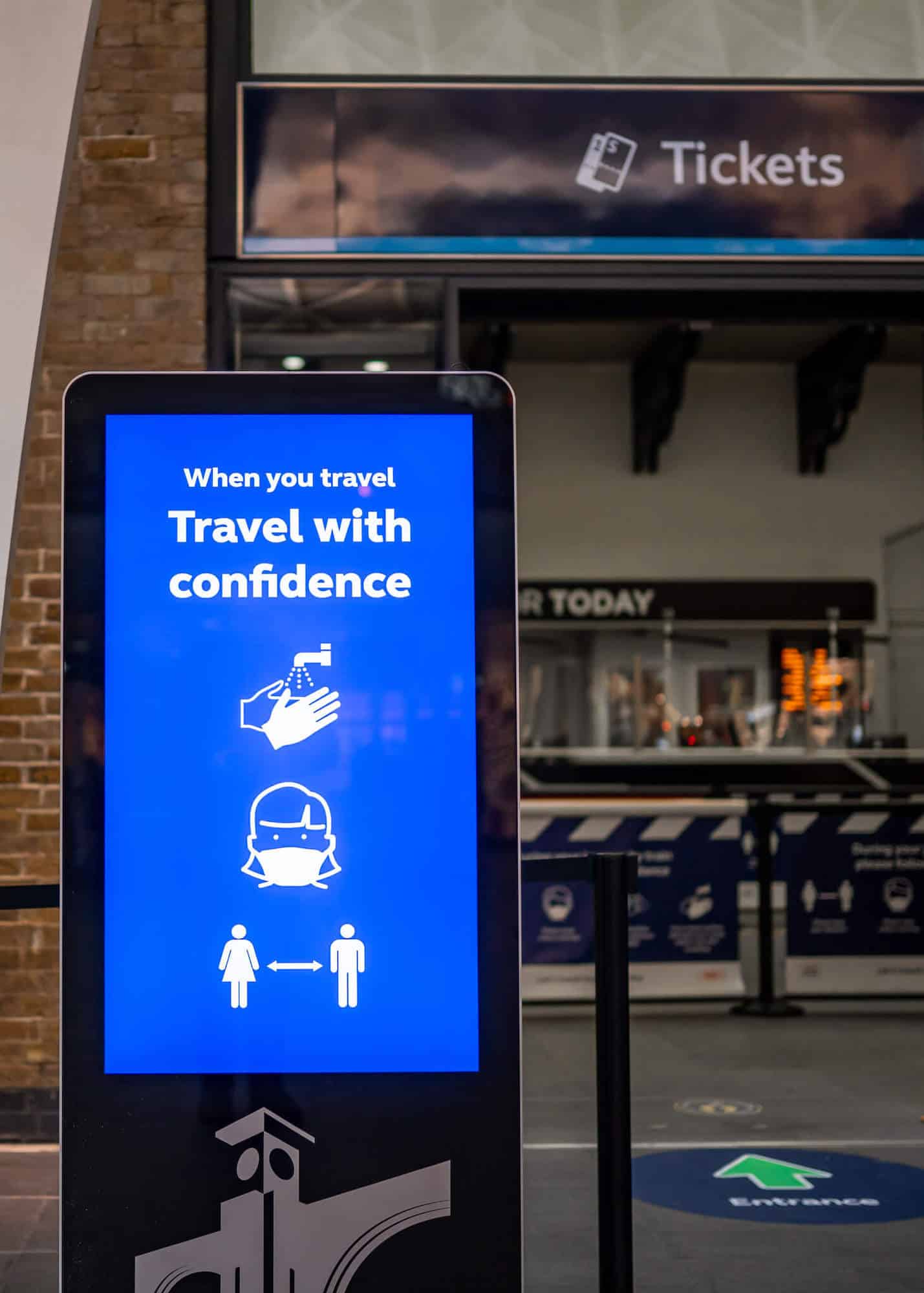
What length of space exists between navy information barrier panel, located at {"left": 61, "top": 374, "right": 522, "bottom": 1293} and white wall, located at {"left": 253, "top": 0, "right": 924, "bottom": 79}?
317 centimetres

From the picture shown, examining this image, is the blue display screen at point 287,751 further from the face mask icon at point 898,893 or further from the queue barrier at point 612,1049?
the face mask icon at point 898,893

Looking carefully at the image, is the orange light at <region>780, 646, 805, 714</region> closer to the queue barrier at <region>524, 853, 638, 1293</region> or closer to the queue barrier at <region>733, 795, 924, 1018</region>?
the queue barrier at <region>733, 795, 924, 1018</region>

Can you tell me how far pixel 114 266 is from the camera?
16.7ft

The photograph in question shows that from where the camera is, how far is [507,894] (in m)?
2.42

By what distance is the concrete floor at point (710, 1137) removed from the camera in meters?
3.54

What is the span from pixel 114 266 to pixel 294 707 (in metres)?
3.20

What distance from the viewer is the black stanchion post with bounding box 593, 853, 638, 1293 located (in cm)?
251

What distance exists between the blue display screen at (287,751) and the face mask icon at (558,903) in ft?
18.5

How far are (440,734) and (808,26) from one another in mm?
3984

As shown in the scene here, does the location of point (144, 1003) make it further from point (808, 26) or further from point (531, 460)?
point (531, 460)

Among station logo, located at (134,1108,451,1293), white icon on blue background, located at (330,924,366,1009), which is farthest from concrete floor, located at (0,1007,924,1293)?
white icon on blue background, located at (330,924,366,1009)

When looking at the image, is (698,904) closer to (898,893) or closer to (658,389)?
(898,893)

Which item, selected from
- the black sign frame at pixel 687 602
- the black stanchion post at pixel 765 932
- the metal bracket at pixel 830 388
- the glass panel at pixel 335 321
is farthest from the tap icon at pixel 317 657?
the metal bracket at pixel 830 388

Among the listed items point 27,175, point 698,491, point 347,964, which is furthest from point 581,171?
point 698,491
